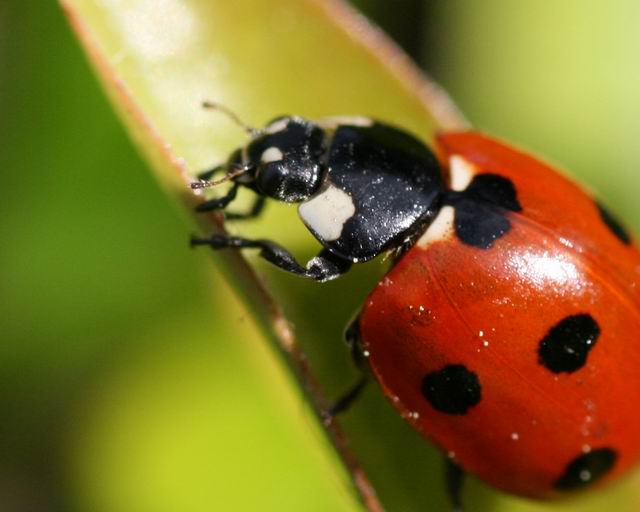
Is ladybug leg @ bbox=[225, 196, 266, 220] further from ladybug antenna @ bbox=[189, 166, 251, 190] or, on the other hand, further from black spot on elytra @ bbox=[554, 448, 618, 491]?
black spot on elytra @ bbox=[554, 448, 618, 491]

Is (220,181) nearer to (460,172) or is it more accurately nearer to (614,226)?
(460,172)

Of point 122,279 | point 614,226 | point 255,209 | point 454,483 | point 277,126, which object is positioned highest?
point 614,226

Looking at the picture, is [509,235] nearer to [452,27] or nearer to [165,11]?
[165,11]

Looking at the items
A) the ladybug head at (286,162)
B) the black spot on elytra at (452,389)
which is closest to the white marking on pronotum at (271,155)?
the ladybug head at (286,162)

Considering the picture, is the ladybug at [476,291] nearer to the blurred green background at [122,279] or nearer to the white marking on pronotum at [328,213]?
the white marking on pronotum at [328,213]

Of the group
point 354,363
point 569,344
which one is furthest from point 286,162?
point 569,344
